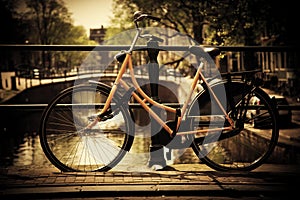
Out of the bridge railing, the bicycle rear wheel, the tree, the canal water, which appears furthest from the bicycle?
the tree

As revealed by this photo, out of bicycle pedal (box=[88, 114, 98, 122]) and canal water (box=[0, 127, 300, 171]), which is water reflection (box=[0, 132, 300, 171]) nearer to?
canal water (box=[0, 127, 300, 171])

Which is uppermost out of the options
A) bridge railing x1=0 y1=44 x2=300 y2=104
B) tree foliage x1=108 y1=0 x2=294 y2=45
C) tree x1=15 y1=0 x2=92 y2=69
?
tree x1=15 y1=0 x2=92 y2=69

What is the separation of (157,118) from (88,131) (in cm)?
63

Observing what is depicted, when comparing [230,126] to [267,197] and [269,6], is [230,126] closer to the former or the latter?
[267,197]

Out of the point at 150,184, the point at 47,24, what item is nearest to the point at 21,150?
the point at 150,184

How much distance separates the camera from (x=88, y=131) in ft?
14.6

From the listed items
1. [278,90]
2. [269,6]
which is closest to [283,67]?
[278,90]

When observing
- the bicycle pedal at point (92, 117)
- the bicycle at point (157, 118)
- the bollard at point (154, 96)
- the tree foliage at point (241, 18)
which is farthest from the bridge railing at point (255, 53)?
the tree foliage at point (241, 18)

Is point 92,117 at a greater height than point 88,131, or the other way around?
point 92,117

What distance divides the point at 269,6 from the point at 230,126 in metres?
21.4

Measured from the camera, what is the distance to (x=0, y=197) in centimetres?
372

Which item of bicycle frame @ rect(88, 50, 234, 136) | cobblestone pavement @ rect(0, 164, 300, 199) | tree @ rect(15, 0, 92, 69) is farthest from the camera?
tree @ rect(15, 0, 92, 69)

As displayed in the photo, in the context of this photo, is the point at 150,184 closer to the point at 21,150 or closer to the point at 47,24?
the point at 21,150

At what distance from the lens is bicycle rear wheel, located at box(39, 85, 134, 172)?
14.3ft
